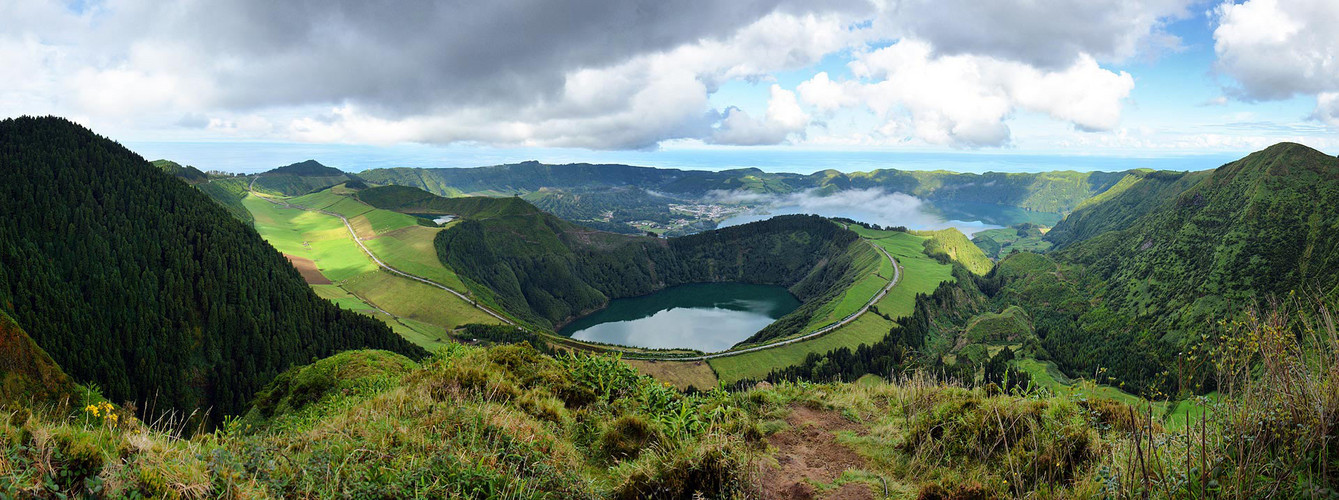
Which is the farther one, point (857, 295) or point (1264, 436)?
point (857, 295)

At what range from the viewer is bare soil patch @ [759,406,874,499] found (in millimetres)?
7086

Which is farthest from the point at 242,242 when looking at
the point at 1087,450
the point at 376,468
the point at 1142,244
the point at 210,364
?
the point at 1142,244

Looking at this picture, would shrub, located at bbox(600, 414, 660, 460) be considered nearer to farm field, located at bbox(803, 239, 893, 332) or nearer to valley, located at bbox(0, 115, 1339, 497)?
valley, located at bbox(0, 115, 1339, 497)

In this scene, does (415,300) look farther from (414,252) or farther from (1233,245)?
(1233,245)

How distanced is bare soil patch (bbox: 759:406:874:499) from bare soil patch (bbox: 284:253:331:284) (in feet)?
480

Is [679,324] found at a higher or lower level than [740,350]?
lower

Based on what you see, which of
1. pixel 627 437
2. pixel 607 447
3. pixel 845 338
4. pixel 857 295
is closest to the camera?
pixel 607 447

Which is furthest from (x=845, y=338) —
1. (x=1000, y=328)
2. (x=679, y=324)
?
(x=679, y=324)

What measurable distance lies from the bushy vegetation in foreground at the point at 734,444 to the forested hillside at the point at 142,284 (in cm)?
5978

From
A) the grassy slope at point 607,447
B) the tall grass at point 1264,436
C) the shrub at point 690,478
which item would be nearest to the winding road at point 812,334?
the grassy slope at point 607,447

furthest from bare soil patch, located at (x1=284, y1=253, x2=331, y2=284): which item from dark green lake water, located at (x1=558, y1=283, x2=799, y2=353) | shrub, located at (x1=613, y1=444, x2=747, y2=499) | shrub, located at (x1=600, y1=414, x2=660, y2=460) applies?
shrub, located at (x1=613, y1=444, x2=747, y2=499)

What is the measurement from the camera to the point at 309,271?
5561 inches

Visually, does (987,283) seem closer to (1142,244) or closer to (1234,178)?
(1142,244)

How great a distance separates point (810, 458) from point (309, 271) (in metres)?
166
